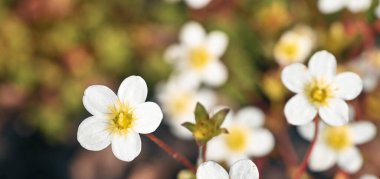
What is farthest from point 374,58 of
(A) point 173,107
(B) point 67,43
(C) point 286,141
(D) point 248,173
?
(B) point 67,43

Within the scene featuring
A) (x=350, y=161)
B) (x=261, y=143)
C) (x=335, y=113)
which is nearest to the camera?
(x=335, y=113)

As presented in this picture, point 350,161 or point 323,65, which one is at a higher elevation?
point 323,65

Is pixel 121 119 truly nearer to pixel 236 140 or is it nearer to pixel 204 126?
pixel 204 126

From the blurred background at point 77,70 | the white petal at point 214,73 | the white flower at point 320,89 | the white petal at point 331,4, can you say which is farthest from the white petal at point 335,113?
the blurred background at point 77,70

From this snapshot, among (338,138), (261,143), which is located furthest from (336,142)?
(261,143)

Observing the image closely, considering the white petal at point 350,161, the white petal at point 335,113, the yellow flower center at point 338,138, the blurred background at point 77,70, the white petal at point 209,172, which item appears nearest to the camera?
the white petal at point 209,172

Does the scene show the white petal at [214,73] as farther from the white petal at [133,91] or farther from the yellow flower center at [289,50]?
the white petal at [133,91]
